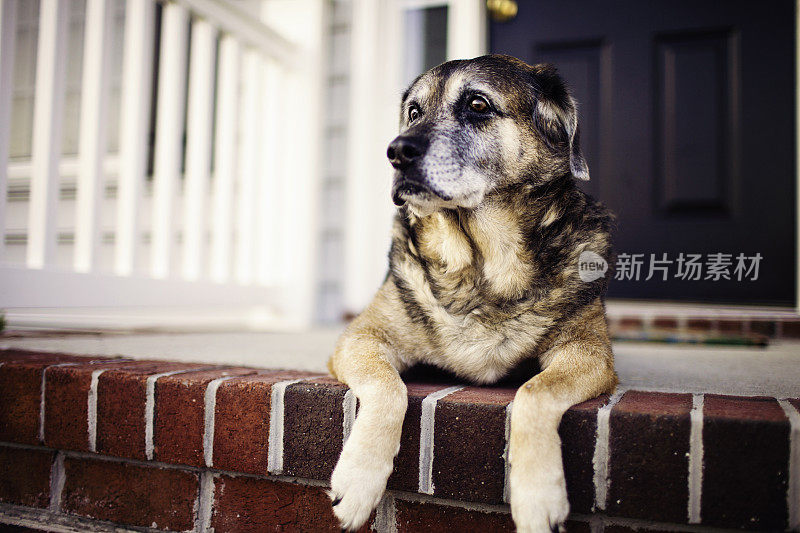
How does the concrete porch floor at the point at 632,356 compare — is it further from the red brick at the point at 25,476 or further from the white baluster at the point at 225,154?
the white baluster at the point at 225,154

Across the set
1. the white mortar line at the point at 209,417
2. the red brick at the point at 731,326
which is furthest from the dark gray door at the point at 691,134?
the white mortar line at the point at 209,417

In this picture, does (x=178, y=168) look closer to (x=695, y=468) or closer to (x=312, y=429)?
(x=312, y=429)

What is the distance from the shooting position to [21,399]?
1510mm

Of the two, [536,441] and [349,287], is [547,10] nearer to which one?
[349,287]

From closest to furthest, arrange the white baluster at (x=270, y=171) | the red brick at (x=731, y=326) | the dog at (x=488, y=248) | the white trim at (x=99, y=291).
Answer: the dog at (x=488, y=248) → the white trim at (x=99, y=291) → the red brick at (x=731, y=326) → the white baluster at (x=270, y=171)

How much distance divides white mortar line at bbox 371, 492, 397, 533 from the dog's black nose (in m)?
0.80

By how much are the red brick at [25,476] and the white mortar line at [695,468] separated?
58.9 inches

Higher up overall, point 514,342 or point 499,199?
point 499,199

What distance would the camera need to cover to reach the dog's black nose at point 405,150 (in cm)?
147

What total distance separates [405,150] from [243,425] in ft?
2.52

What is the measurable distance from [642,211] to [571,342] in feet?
7.12

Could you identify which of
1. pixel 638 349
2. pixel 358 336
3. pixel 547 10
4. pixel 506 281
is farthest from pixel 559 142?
pixel 547 10

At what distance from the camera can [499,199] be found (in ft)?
5.46

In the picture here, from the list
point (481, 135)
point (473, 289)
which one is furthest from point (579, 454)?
point (481, 135)
